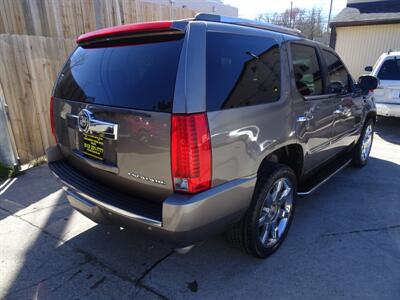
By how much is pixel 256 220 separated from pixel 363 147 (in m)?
3.30

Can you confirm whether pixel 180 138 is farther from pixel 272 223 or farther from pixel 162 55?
pixel 272 223

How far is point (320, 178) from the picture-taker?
3.56 metres

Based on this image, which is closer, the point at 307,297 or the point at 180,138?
the point at 180,138

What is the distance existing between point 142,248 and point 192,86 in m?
1.74

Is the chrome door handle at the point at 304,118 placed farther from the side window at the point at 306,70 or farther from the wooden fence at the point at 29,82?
the wooden fence at the point at 29,82

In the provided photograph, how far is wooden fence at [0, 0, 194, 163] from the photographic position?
4.76 meters

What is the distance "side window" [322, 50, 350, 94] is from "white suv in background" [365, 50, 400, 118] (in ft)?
13.5

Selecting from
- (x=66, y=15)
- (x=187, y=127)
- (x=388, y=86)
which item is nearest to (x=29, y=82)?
(x=66, y=15)

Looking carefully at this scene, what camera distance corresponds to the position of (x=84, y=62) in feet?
8.68

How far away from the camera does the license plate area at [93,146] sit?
2.33 m

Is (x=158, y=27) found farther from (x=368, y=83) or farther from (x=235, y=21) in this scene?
(x=368, y=83)

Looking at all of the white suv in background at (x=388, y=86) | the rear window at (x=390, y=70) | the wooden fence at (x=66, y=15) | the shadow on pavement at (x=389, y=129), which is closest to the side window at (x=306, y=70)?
the wooden fence at (x=66, y=15)

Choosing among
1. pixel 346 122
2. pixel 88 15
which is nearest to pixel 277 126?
pixel 346 122

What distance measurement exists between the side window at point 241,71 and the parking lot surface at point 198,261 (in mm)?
1141
